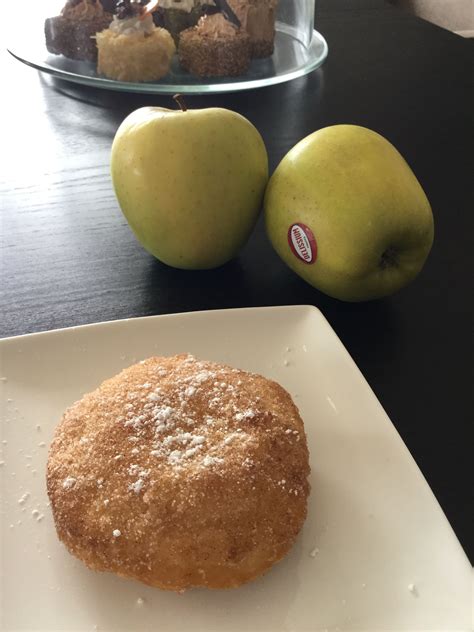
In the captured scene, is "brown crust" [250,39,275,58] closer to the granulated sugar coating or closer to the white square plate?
the white square plate

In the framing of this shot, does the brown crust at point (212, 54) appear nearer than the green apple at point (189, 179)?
No

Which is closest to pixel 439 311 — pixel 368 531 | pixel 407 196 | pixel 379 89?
pixel 407 196

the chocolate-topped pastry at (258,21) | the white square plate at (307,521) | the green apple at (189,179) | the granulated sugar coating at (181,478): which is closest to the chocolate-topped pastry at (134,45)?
the chocolate-topped pastry at (258,21)

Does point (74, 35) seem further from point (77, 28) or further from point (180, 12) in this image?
point (180, 12)

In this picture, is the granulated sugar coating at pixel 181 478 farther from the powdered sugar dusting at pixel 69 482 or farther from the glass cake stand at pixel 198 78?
the glass cake stand at pixel 198 78

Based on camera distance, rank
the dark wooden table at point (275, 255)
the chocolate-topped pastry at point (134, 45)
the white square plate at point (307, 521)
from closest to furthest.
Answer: the white square plate at point (307, 521), the dark wooden table at point (275, 255), the chocolate-topped pastry at point (134, 45)

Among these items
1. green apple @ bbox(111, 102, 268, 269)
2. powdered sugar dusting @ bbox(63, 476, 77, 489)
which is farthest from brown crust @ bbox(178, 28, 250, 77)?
powdered sugar dusting @ bbox(63, 476, 77, 489)

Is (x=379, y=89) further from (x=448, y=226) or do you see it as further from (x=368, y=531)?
(x=368, y=531)
